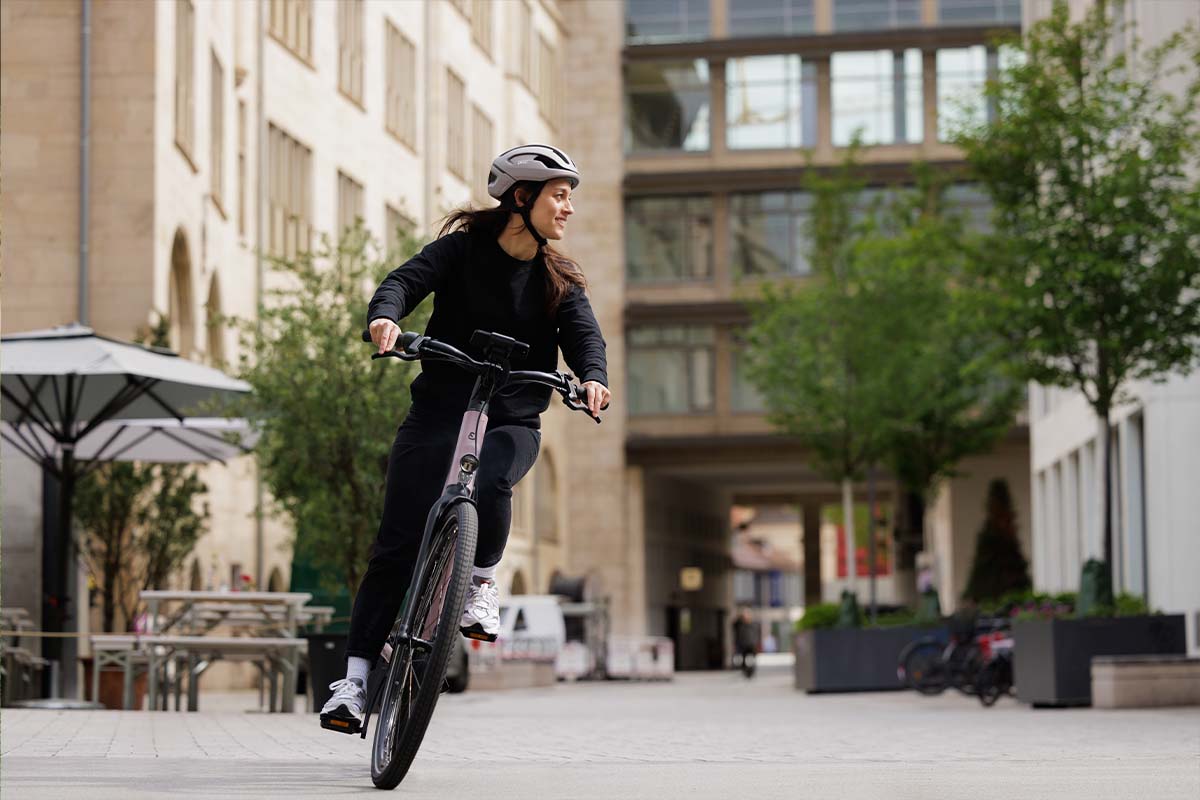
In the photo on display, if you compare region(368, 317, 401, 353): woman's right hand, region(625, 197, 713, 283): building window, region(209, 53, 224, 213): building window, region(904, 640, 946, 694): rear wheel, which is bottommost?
region(904, 640, 946, 694): rear wheel

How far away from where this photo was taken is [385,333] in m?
6.18

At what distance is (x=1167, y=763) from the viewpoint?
7969 mm

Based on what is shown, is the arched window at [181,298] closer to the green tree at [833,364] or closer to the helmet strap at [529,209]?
the green tree at [833,364]

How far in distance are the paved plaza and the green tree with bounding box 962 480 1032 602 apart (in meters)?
26.9

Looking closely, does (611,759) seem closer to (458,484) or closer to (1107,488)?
(458,484)

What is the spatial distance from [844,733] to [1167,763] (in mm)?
4856

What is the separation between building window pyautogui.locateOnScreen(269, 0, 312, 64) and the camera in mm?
15250

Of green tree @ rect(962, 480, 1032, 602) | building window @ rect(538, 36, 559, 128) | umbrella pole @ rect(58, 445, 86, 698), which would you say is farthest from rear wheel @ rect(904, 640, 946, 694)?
building window @ rect(538, 36, 559, 128)

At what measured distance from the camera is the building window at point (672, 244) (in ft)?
184

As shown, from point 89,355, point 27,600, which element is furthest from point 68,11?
point 89,355

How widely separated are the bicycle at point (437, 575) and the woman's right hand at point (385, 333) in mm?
34

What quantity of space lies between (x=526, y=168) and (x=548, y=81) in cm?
4128

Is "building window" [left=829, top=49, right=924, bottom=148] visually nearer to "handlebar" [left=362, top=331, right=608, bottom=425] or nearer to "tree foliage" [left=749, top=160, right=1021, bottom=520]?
"tree foliage" [left=749, top=160, right=1021, bottom=520]

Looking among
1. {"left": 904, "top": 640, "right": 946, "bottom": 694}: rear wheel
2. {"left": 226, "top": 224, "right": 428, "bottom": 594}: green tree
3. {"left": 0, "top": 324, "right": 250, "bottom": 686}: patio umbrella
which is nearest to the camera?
{"left": 0, "top": 324, "right": 250, "bottom": 686}: patio umbrella
